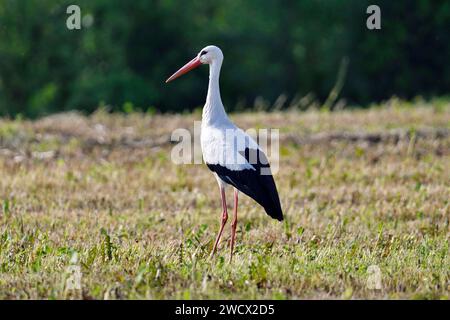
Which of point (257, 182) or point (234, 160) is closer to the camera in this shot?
point (257, 182)

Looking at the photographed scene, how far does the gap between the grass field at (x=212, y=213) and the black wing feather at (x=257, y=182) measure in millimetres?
341

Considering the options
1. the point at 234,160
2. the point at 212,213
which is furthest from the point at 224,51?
the point at 234,160

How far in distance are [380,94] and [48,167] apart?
71.1 feet

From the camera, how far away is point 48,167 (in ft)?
34.0

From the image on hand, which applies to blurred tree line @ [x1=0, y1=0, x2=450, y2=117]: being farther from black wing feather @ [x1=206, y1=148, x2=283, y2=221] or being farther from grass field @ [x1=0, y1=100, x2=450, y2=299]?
black wing feather @ [x1=206, y1=148, x2=283, y2=221]

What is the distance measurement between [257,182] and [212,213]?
192 centimetres

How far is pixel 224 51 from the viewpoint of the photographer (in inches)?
1182

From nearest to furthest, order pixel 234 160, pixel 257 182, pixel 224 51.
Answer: pixel 257 182 → pixel 234 160 → pixel 224 51

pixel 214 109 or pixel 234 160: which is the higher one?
pixel 214 109

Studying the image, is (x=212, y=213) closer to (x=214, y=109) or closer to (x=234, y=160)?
(x=214, y=109)

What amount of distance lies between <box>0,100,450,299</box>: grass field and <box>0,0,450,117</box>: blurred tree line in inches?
587

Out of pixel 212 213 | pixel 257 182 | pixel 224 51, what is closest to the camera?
pixel 257 182
